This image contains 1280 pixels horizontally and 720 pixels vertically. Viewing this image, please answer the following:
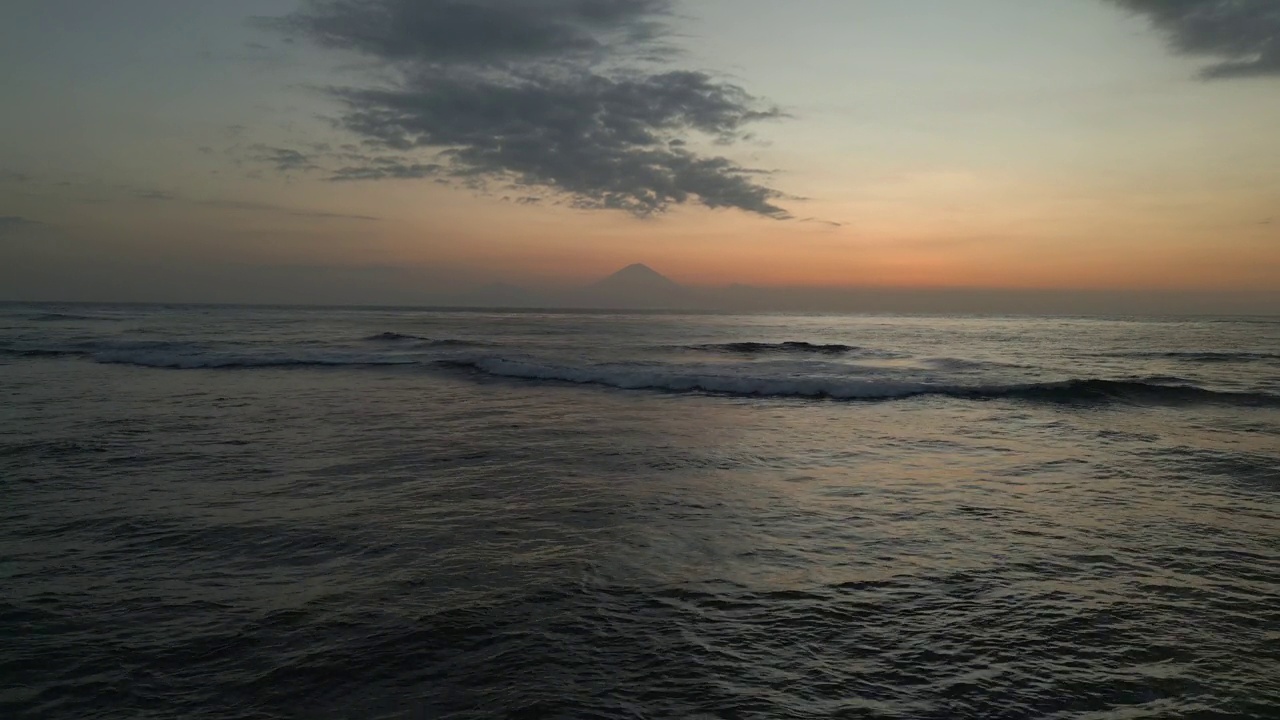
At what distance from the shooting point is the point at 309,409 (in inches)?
587

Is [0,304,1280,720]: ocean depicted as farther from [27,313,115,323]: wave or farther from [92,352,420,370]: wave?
[27,313,115,323]: wave

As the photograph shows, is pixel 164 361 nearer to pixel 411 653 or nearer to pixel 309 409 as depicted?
pixel 309 409

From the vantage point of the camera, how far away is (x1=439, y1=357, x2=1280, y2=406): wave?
1772cm

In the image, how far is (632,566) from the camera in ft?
19.4

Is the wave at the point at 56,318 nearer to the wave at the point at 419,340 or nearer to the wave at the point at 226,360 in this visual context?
the wave at the point at 419,340

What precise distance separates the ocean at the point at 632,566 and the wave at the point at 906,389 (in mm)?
3443

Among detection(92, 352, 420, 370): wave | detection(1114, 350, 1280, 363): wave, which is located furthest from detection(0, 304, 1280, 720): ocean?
detection(1114, 350, 1280, 363): wave

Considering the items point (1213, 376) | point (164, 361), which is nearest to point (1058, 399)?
point (1213, 376)

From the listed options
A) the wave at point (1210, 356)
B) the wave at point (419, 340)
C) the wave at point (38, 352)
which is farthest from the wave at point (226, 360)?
the wave at point (1210, 356)

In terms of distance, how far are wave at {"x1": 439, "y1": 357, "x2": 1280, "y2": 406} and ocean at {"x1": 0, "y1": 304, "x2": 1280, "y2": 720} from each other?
3443mm

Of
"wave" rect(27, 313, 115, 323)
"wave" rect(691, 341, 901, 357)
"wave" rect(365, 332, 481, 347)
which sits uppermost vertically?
"wave" rect(27, 313, 115, 323)

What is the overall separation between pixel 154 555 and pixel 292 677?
307cm

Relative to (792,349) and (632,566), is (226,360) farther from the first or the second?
(792,349)

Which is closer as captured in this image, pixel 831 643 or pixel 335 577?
pixel 831 643
